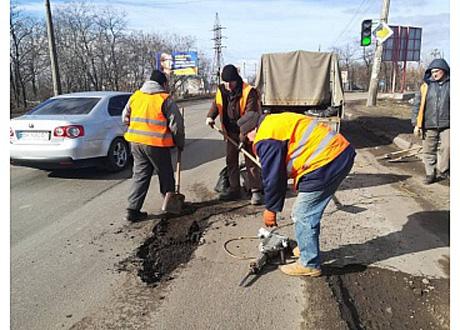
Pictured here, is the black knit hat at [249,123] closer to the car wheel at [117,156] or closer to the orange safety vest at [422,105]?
the orange safety vest at [422,105]

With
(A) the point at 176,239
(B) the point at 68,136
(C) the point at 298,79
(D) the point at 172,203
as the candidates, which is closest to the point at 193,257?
(A) the point at 176,239

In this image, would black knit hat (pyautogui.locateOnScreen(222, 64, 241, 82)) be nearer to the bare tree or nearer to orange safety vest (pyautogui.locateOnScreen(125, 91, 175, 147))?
orange safety vest (pyautogui.locateOnScreen(125, 91, 175, 147))

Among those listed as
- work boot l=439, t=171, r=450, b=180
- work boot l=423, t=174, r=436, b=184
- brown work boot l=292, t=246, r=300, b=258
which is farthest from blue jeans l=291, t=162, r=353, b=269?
work boot l=439, t=171, r=450, b=180

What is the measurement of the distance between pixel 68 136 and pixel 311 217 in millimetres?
4936

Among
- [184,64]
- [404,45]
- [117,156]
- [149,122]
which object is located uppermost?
[404,45]

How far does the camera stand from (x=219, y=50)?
56000mm

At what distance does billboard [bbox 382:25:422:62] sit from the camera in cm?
3616

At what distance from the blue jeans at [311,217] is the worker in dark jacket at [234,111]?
6.94 ft

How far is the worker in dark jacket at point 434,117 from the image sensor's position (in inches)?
256

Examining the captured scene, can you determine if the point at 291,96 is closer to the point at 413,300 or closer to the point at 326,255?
the point at 326,255

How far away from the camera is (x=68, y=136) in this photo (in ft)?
22.4

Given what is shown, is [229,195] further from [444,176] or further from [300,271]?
[444,176]

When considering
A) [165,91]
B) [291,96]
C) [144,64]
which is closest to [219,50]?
[144,64]

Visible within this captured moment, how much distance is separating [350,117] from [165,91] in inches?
536
